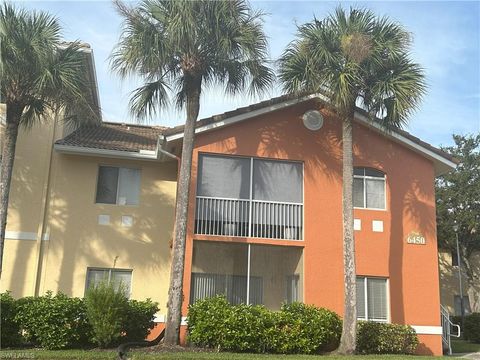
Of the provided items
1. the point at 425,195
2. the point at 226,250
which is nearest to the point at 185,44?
the point at 226,250

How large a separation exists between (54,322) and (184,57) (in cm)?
732

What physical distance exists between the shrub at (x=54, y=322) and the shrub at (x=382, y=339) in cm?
697

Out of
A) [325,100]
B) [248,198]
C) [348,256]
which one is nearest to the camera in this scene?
[348,256]

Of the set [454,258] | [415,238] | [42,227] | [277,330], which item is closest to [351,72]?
[415,238]

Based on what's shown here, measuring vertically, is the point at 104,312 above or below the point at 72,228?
below

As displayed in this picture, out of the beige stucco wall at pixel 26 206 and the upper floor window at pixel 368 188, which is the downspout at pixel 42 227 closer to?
the beige stucco wall at pixel 26 206

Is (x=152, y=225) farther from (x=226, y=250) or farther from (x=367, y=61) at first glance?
(x=367, y=61)

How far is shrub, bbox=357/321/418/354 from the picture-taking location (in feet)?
47.4

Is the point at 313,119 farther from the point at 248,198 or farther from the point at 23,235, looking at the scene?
the point at 23,235

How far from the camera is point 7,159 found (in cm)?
1400

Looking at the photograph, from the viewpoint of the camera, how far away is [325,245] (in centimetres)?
1590

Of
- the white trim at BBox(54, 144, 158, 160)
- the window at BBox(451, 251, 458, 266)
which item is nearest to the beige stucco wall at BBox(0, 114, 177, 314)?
the white trim at BBox(54, 144, 158, 160)

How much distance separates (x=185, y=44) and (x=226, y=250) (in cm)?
608

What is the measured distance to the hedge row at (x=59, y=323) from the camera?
12.8m
